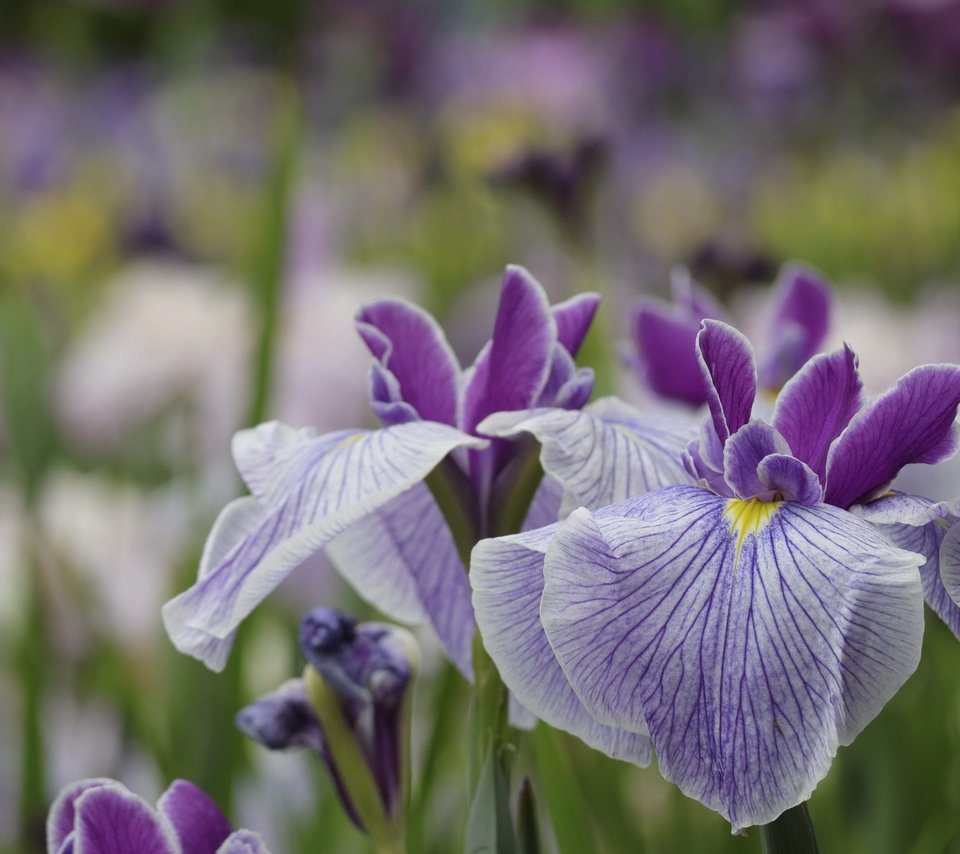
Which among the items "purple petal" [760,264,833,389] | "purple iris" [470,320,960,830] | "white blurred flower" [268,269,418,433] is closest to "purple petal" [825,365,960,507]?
"purple iris" [470,320,960,830]

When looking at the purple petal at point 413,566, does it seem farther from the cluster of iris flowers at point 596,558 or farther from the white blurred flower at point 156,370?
the white blurred flower at point 156,370

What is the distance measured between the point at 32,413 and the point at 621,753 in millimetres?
515

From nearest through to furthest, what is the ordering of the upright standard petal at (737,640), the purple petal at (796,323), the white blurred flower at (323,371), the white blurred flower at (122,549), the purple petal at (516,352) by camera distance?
the upright standard petal at (737,640) < the purple petal at (516,352) < the purple petal at (796,323) < the white blurred flower at (122,549) < the white blurred flower at (323,371)

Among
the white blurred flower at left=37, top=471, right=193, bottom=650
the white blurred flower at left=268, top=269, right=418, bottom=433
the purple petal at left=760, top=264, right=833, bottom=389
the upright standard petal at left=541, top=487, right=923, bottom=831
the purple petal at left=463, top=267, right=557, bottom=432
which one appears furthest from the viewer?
the white blurred flower at left=268, top=269, right=418, bottom=433

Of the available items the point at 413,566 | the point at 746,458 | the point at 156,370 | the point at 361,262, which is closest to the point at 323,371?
the point at 156,370

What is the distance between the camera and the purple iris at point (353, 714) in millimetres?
366

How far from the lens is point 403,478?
32 cm

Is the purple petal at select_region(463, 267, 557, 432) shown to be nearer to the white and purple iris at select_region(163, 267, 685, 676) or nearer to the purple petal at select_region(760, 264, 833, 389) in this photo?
the white and purple iris at select_region(163, 267, 685, 676)

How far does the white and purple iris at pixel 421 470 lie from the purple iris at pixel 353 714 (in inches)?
1.0

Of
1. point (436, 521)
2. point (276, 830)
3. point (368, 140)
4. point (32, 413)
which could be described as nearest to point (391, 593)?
point (436, 521)

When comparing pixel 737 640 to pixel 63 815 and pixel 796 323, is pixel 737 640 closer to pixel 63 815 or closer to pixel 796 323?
pixel 63 815

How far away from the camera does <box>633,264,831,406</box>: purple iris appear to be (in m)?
0.54

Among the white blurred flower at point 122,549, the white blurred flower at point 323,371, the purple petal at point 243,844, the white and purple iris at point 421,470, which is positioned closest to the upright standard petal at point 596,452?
the white and purple iris at point 421,470

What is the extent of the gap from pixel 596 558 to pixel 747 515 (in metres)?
0.05
